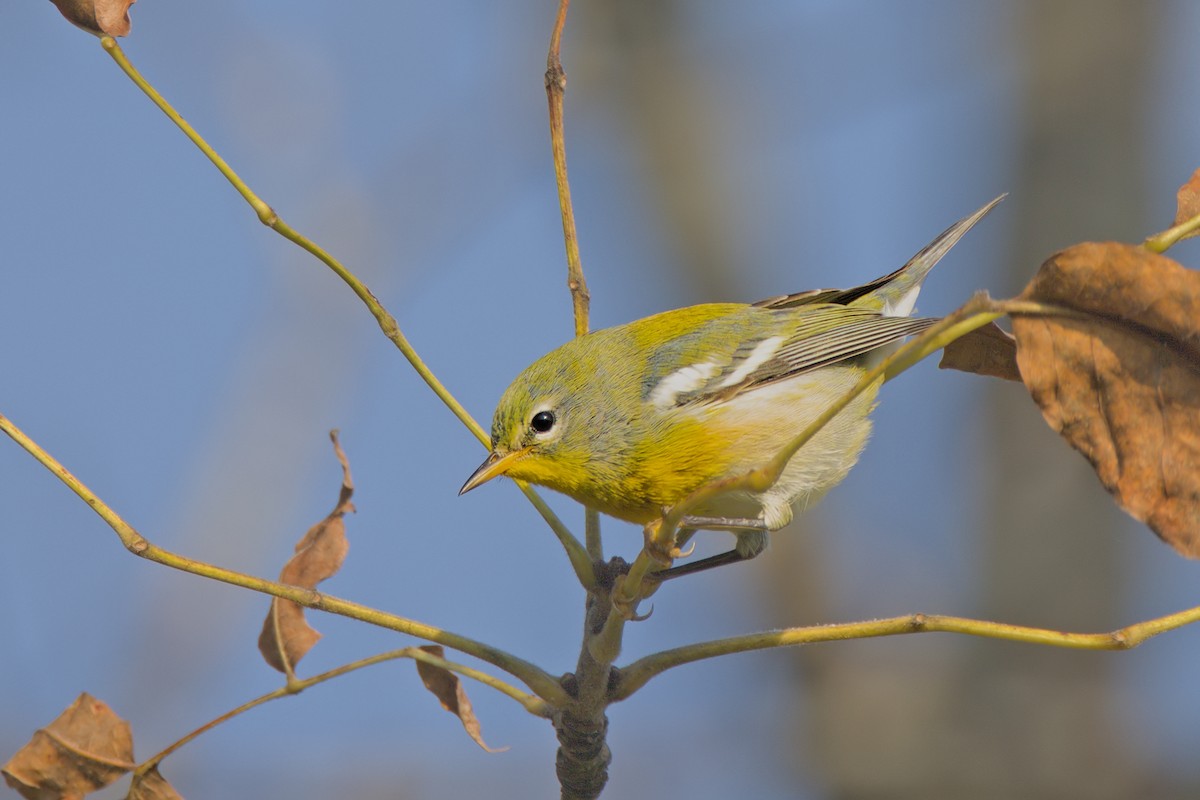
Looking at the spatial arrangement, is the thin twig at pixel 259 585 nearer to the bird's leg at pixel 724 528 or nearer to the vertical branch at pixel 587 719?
the vertical branch at pixel 587 719

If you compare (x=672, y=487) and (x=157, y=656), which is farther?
(x=157, y=656)

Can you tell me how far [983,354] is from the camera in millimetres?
1957

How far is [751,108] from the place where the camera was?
9.12 metres

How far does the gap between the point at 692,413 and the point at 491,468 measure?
49 centimetres

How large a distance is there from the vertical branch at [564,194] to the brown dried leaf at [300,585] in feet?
1.43

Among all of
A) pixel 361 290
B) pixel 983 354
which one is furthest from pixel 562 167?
pixel 983 354

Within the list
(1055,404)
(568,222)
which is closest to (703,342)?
(568,222)

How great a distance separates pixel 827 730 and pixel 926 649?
0.88 metres

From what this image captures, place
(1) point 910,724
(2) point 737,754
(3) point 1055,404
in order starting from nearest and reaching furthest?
A: (3) point 1055,404
(2) point 737,754
(1) point 910,724

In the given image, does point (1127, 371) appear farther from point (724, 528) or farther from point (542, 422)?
point (542, 422)

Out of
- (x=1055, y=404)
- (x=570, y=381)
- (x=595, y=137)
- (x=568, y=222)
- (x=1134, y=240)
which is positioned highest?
(x=595, y=137)

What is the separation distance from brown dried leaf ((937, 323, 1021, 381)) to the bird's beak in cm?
120

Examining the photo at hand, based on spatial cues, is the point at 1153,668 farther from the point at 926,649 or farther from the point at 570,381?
the point at 570,381

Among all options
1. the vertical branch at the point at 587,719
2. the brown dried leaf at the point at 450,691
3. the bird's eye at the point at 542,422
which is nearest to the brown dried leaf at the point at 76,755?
the brown dried leaf at the point at 450,691
